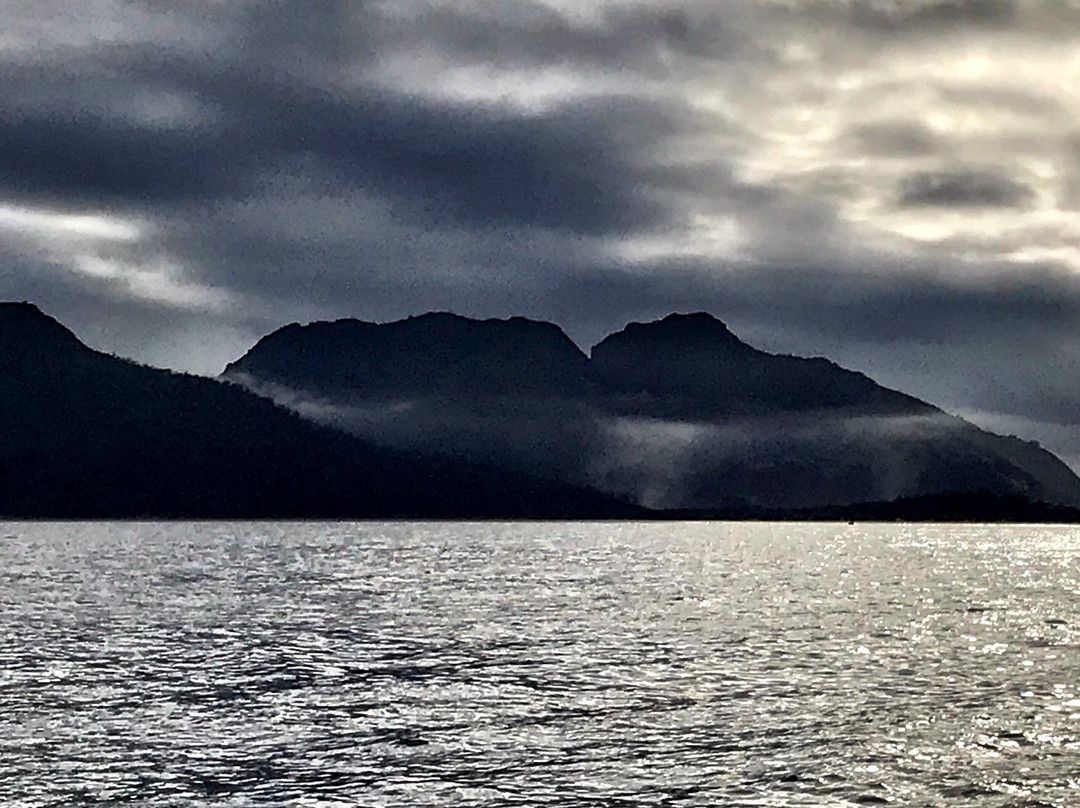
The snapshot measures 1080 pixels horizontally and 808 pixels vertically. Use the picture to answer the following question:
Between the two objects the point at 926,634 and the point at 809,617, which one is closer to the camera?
the point at 926,634

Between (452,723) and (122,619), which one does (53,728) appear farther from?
(122,619)

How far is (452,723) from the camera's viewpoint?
56.9 metres

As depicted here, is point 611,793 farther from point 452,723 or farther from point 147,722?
point 147,722

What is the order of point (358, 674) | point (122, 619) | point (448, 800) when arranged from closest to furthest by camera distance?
point (448, 800)
point (358, 674)
point (122, 619)

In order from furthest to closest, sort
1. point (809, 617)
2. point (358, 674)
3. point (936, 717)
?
point (809, 617) → point (358, 674) → point (936, 717)

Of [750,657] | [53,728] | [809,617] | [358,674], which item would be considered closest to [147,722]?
[53,728]

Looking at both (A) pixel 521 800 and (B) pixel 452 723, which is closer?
(A) pixel 521 800

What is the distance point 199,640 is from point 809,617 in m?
59.0

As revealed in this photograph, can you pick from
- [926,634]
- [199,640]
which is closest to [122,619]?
[199,640]

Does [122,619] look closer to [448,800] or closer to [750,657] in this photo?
[750,657]

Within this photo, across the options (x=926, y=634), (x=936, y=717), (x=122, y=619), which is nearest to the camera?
(x=936, y=717)

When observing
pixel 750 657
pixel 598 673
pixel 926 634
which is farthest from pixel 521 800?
pixel 926 634

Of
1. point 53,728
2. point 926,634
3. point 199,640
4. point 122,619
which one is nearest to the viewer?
point 53,728

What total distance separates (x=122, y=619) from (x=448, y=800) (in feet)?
255
